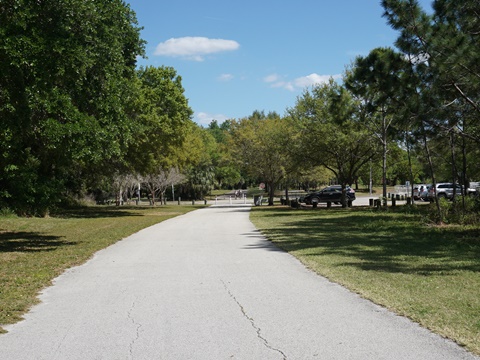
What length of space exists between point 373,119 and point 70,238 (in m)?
21.6

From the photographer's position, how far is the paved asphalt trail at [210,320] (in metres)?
5.20

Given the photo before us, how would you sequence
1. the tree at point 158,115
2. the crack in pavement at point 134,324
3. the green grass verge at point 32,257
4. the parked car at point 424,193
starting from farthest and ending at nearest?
the parked car at point 424,193 → the tree at point 158,115 → the green grass verge at point 32,257 → the crack in pavement at point 134,324

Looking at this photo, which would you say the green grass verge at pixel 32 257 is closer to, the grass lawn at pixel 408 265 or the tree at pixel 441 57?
the grass lawn at pixel 408 265

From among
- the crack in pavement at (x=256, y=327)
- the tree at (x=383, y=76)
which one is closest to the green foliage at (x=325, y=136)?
the tree at (x=383, y=76)

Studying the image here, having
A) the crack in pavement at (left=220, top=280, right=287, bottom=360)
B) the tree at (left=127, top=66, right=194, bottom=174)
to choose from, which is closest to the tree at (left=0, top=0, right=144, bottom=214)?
the crack in pavement at (left=220, top=280, right=287, bottom=360)

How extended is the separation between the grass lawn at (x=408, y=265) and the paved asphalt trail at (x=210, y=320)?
1.31 feet

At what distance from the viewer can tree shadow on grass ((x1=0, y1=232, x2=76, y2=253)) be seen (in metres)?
→ 15.1

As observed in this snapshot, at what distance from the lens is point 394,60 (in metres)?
16.9

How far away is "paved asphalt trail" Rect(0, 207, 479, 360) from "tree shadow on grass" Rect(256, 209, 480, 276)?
221 cm

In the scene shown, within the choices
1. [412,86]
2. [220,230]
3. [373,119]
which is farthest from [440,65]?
[373,119]

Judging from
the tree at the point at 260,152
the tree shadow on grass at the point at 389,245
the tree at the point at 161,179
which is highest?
the tree at the point at 260,152

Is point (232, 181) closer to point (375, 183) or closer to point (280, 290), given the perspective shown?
point (375, 183)

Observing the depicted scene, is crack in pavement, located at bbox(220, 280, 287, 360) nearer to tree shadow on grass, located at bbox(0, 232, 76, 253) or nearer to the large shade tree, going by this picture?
tree shadow on grass, located at bbox(0, 232, 76, 253)

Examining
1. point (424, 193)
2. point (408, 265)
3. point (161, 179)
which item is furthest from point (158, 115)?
point (424, 193)
